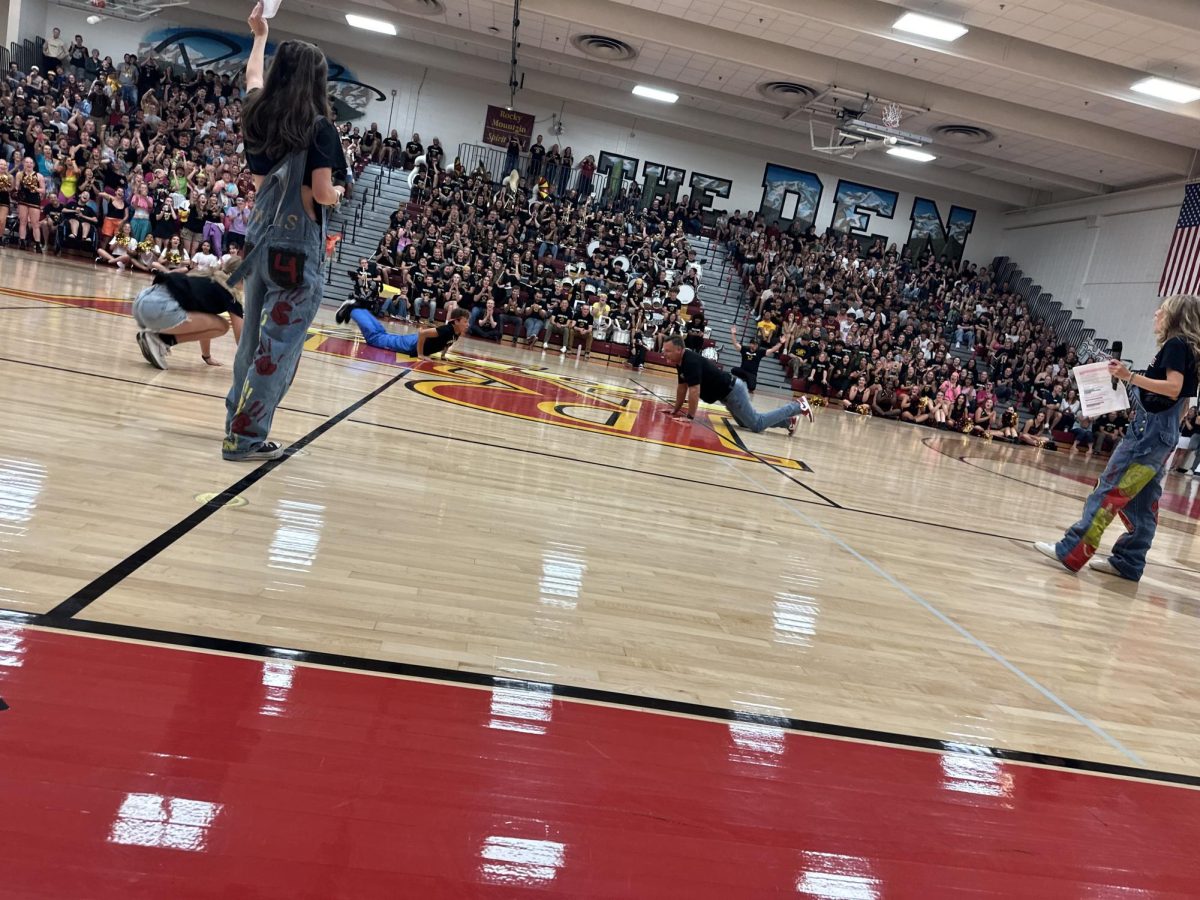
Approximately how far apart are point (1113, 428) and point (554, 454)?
18153 millimetres

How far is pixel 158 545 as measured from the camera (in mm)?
2564

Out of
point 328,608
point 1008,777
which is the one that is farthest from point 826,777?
point 328,608

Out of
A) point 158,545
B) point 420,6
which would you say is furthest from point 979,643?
point 420,6

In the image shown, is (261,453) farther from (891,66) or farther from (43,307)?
(891,66)

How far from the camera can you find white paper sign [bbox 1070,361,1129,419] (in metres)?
4.70

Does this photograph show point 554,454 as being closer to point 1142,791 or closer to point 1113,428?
point 1142,791

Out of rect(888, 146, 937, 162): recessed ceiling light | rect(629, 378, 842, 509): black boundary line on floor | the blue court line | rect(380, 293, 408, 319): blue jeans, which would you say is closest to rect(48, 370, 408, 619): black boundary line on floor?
the blue court line

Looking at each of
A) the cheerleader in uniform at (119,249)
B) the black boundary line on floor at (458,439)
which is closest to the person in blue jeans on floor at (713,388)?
the black boundary line on floor at (458,439)

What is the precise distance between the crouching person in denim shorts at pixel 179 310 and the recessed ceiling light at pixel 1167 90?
17295mm

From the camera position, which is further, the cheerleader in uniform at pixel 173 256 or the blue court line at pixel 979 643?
the cheerleader in uniform at pixel 173 256

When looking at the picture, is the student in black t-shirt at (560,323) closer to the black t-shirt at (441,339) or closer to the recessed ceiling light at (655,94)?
the black t-shirt at (441,339)

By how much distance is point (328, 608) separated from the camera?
2.38m

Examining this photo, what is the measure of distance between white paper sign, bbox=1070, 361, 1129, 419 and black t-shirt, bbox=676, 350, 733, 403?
386cm

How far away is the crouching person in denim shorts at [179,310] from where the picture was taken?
5.65m
